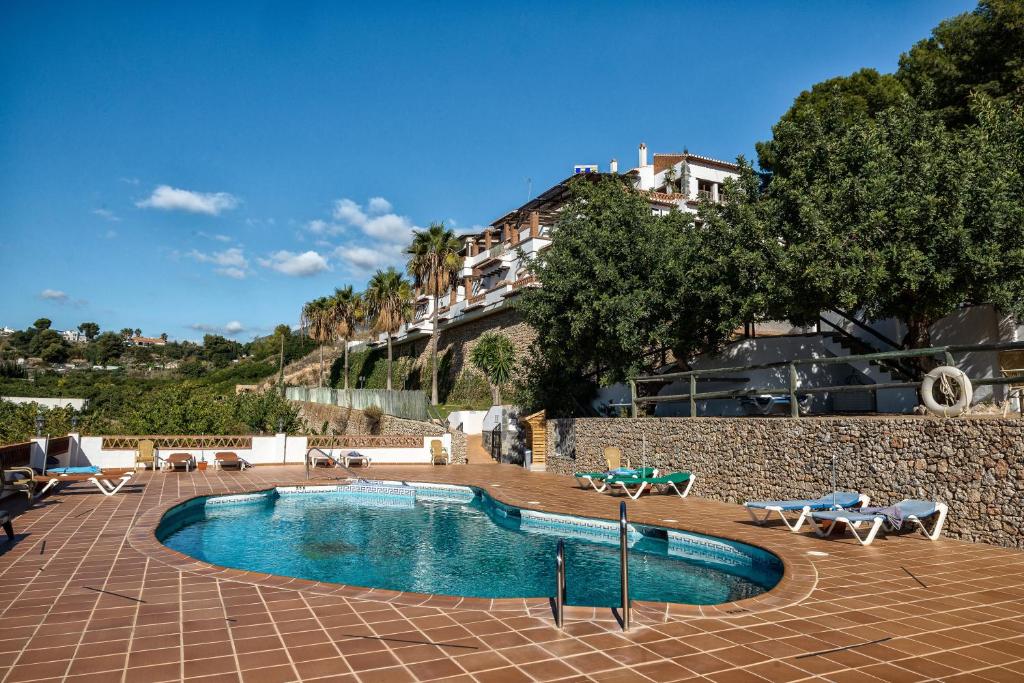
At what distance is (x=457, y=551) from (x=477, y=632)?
18.9 ft

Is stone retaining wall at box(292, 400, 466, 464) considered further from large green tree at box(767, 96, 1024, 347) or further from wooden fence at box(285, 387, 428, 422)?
large green tree at box(767, 96, 1024, 347)

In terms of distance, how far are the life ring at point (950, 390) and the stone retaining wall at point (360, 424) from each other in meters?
16.5

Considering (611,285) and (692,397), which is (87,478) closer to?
(692,397)

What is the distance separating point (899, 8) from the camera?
1534cm

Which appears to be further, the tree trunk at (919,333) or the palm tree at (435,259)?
the palm tree at (435,259)

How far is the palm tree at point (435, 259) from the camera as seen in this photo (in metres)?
35.2

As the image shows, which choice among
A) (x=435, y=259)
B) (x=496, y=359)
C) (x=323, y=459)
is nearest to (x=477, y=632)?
(x=323, y=459)

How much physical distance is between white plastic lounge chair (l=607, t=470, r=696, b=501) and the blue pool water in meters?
2.73

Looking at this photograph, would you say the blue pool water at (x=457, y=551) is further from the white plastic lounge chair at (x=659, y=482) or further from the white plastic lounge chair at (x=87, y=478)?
the white plastic lounge chair at (x=659, y=482)

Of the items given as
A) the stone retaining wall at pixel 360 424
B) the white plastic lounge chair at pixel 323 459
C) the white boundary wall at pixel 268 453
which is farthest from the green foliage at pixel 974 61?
the white plastic lounge chair at pixel 323 459

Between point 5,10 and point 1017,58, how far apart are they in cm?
2332

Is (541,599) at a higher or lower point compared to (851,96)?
lower

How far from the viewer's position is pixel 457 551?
10.5m

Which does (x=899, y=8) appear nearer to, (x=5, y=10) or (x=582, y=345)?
(x=582, y=345)
